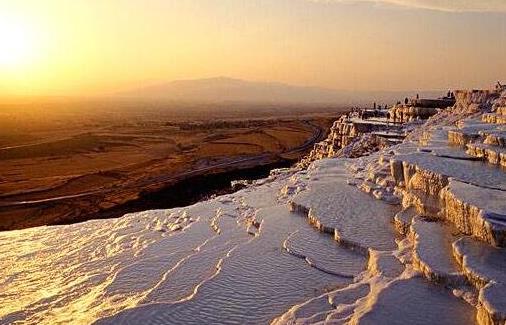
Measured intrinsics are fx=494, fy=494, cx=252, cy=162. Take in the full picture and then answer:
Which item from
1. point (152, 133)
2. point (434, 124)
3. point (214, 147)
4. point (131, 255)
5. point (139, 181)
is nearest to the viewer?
point (131, 255)

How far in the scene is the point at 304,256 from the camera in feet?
32.6

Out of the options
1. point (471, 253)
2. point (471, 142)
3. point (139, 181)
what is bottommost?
point (139, 181)

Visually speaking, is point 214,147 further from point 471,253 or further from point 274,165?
point 471,253

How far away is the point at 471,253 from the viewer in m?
7.58

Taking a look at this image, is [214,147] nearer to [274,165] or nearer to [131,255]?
[274,165]

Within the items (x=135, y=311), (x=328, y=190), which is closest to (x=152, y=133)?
(x=328, y=190)

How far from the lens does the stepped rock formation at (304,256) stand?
7379 mm

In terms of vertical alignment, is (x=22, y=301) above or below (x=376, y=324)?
below

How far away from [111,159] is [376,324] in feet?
127

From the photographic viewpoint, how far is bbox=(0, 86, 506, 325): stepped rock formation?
7379 mm

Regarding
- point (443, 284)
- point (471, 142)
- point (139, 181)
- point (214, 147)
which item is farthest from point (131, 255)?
point (214, 147)

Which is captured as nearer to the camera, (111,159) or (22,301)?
(22,301)

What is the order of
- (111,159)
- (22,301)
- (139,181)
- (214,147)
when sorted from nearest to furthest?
(22,301)
(139,181)
(111,159)
(214,147)

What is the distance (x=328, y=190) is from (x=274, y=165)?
21976mm
